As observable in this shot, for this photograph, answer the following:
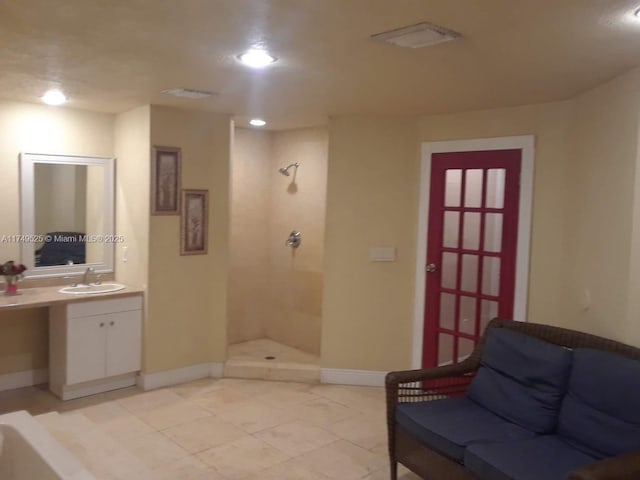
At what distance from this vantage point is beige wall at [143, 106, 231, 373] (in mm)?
4418

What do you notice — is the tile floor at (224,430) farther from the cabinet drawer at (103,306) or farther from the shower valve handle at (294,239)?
the shower valve handle at (294,239)

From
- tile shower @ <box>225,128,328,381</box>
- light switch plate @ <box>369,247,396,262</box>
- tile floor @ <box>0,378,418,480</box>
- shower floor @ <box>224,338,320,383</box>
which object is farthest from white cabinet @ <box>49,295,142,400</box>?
light switch plate @ <box>369,247,396,262</box>

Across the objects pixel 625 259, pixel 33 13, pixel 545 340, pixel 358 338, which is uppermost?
pixel 33 13

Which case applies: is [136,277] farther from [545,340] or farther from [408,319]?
[545,340]

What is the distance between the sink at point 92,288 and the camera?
4.27 meters

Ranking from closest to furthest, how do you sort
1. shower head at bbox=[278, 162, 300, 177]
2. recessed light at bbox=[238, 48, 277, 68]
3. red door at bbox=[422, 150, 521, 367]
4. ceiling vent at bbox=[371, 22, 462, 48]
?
ceiling vent at bbox=[371, 22, 462, 48]
recessed light at bbox=[238, 48, 277, 68]
red door at bbox=[422, 150, 521, 367]
shower head at bbox=[278, 162, 300, 177]

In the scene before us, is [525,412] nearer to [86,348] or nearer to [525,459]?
[525,459]

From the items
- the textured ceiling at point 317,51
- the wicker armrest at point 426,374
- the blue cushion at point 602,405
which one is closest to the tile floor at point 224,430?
the wicker armrest at point 426,374

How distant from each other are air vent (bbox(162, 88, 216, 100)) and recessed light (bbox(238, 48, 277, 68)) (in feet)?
2.90

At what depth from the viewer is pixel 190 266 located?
462 centimetres

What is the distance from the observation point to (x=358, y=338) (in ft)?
15.3

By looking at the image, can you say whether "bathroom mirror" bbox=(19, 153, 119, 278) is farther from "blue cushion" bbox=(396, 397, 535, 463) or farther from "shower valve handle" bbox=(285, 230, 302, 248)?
"blue cushion" bbox=(396, 397, 535, 463)

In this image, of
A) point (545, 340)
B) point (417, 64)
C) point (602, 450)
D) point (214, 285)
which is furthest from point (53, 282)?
point (602, 450)

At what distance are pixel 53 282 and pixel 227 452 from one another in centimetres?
217
